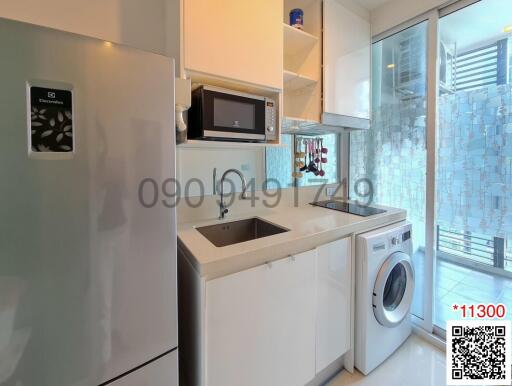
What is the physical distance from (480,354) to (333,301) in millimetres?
1010

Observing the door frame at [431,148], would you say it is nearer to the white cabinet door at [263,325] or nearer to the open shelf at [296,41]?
the open shelf at [296,41]

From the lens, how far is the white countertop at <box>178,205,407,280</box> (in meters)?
1.05

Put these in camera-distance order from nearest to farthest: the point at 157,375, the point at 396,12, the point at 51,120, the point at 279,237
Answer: the point at 51,120
the point at 157,375
the point at 279,237
the point at 396,12

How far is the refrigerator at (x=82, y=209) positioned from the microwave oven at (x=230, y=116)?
1.25ft

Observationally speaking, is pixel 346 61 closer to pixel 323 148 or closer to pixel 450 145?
pixel 323 148

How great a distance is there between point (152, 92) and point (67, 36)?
24cm

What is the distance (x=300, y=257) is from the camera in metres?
1.27

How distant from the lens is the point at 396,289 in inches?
72.0

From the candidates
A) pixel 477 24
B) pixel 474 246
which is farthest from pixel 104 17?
pixel 474 246

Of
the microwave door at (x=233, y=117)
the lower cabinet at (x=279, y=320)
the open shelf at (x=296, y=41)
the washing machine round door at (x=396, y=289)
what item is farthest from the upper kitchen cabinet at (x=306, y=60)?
the washing machine round door at (x=396, y=289)

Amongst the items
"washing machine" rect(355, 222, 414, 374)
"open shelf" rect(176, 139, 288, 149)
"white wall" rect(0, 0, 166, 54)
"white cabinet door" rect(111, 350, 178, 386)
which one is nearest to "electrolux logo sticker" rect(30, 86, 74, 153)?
"open shelf" rect(176, 139, 288, 149)

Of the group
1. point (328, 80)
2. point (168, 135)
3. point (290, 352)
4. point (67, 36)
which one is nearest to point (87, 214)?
point (168, 135)

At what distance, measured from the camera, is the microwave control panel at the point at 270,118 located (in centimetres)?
146

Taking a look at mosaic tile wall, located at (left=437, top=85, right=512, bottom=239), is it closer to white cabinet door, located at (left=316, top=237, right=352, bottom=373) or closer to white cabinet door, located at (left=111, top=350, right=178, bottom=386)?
white cabinet door, located at (left=316, top=237, right=352, bottom=373)
